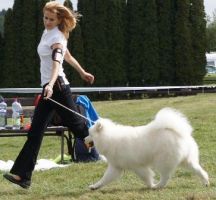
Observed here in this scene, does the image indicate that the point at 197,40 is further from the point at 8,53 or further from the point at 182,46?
the point at 8,53

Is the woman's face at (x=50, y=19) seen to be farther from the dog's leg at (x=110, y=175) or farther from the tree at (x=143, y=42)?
the tree at (x=143, y=42)

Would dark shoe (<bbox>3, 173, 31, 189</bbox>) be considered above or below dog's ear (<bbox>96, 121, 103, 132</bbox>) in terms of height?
below

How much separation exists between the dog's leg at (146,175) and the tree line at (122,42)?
66.4 feet

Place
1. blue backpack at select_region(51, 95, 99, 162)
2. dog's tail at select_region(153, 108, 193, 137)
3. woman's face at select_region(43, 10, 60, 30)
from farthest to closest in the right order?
1. blue backpack at select_region(51, 95, 99, 162)
2. woman's face at select_region(43, 10, 60, 30)
3. dog's tail at select_region(153, 108, 193, 137)

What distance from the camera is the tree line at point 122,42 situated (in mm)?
25844

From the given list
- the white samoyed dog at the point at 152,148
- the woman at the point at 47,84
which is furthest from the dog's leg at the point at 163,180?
the woman at the point at 47,84

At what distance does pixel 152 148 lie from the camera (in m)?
5.39

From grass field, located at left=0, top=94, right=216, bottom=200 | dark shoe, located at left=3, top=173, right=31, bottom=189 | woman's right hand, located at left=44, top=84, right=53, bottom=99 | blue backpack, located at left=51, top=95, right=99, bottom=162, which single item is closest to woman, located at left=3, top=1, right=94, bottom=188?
dark shoe, located at left=3, top=173, right=31, bottom=189

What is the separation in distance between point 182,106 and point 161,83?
8617mm

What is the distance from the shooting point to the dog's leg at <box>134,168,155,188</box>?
5.55 metres

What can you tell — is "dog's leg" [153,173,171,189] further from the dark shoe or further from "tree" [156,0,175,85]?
"tree" [156,0,175,85]

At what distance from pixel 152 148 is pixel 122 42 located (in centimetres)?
2098

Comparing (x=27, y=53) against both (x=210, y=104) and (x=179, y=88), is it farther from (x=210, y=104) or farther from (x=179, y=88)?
(x=210, y=104)

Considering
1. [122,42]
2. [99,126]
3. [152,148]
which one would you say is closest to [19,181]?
[99,126]
